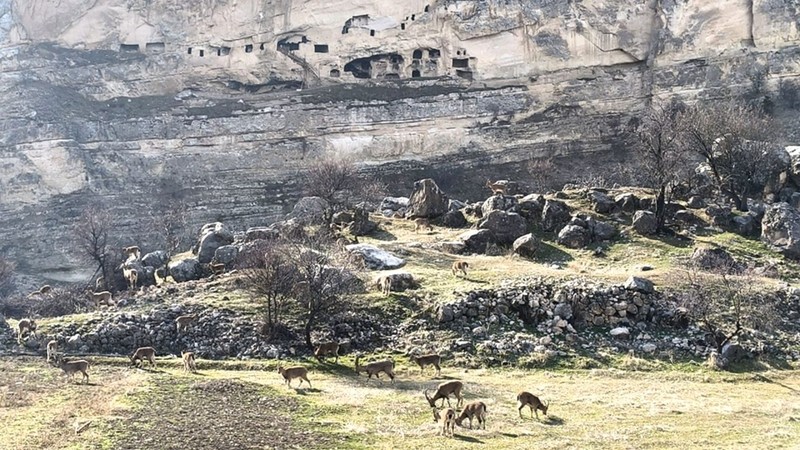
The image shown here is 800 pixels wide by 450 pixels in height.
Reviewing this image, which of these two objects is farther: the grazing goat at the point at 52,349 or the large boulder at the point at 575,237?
the large boulder at the point at 575,237

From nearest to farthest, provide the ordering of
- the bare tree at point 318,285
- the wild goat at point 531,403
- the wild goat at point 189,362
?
the wild goat at point 531,403 < the wild goat at point 189,362 < the bare tree at point 318,285

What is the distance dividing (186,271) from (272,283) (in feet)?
29.8

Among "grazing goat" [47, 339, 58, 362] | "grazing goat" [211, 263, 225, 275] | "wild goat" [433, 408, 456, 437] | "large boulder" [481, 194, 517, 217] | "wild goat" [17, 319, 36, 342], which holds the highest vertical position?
"large boulder" [481, 194, 517, 217]

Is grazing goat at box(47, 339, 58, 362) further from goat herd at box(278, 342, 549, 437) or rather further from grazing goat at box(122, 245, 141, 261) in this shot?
grazing goat at box(122, 245, 141, 261)

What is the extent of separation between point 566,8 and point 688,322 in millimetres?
46673

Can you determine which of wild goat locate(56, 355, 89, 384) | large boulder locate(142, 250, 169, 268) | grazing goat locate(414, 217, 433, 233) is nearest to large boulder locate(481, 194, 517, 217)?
grazing goat locate(414, 217, 433, 233)

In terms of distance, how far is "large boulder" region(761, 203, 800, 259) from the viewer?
32.8 meters

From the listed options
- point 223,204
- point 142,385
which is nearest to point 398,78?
point 223,204

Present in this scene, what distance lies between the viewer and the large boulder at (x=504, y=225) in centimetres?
3572

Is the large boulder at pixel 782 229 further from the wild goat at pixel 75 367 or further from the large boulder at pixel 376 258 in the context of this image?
the wild goat at pixel 75 367

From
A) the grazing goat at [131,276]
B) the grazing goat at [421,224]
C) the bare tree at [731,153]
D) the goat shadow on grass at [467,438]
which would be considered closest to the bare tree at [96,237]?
the grazing goat at [131,276]

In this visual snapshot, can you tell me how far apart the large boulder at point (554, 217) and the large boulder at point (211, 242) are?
15076 mm

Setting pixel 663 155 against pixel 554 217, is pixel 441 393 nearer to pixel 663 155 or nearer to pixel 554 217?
pixel 554 217

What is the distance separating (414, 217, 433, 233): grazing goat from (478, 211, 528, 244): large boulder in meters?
3.93
